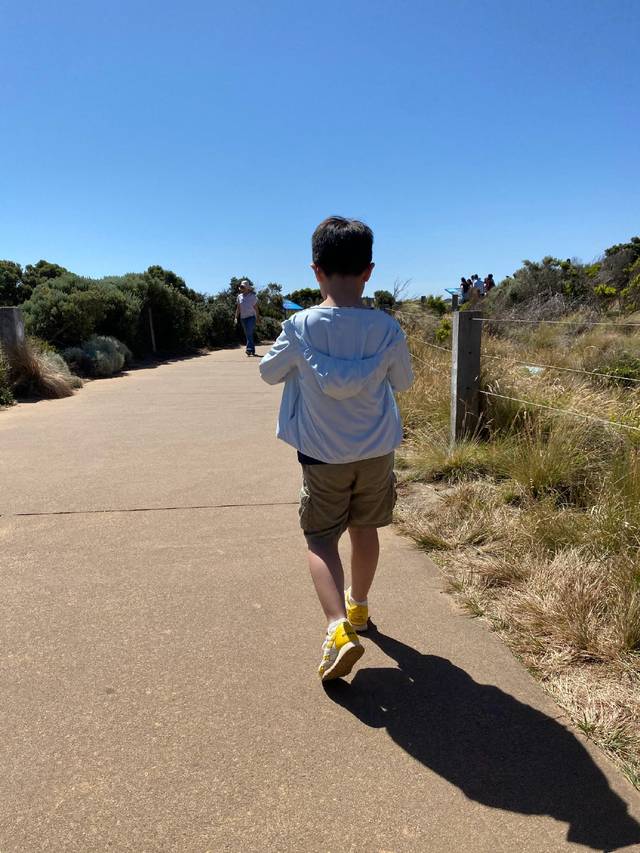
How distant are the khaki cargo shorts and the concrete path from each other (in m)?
0.57

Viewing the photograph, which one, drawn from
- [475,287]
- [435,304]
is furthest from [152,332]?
[475,287]

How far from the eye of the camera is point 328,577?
243 centimetres

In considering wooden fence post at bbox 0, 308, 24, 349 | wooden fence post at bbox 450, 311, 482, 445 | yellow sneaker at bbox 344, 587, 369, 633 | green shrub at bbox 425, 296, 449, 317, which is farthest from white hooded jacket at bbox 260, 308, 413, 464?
green shrub at bbox 425, 296, 449, 317

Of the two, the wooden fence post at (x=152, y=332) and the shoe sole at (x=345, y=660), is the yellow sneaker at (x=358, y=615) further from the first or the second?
the wooden fence post at (x=152, y=332)

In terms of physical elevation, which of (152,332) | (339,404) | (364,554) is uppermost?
(339,404)

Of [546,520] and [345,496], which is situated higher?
[345,496]

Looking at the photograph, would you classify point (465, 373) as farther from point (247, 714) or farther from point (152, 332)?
point (152, 332)

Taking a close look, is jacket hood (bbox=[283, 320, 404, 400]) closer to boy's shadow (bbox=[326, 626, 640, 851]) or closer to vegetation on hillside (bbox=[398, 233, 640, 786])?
boy's shadow (bbox=[326, 626, 640, 851])

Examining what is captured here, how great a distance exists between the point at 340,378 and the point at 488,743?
1.36 m

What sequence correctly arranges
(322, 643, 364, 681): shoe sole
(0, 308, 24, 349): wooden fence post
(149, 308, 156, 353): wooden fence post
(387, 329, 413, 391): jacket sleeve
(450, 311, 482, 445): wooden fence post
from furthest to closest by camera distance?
1. (149, 308, 156, 353): wooden fence post
2. (0, 308, 24, 349): wooden fence post
3. (450, 311, 482, 445): wooden fence post
4. (387, 329, 413, 391): jacket sleeve
5. (322, 643, 364, 681): shoe sole

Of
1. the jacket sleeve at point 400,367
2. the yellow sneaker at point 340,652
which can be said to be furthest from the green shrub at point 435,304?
the yellow sneaker at point 340,652

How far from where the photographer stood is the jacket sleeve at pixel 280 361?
2426mm

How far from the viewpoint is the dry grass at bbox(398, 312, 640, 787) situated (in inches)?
96.6

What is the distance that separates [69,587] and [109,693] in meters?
0.96
